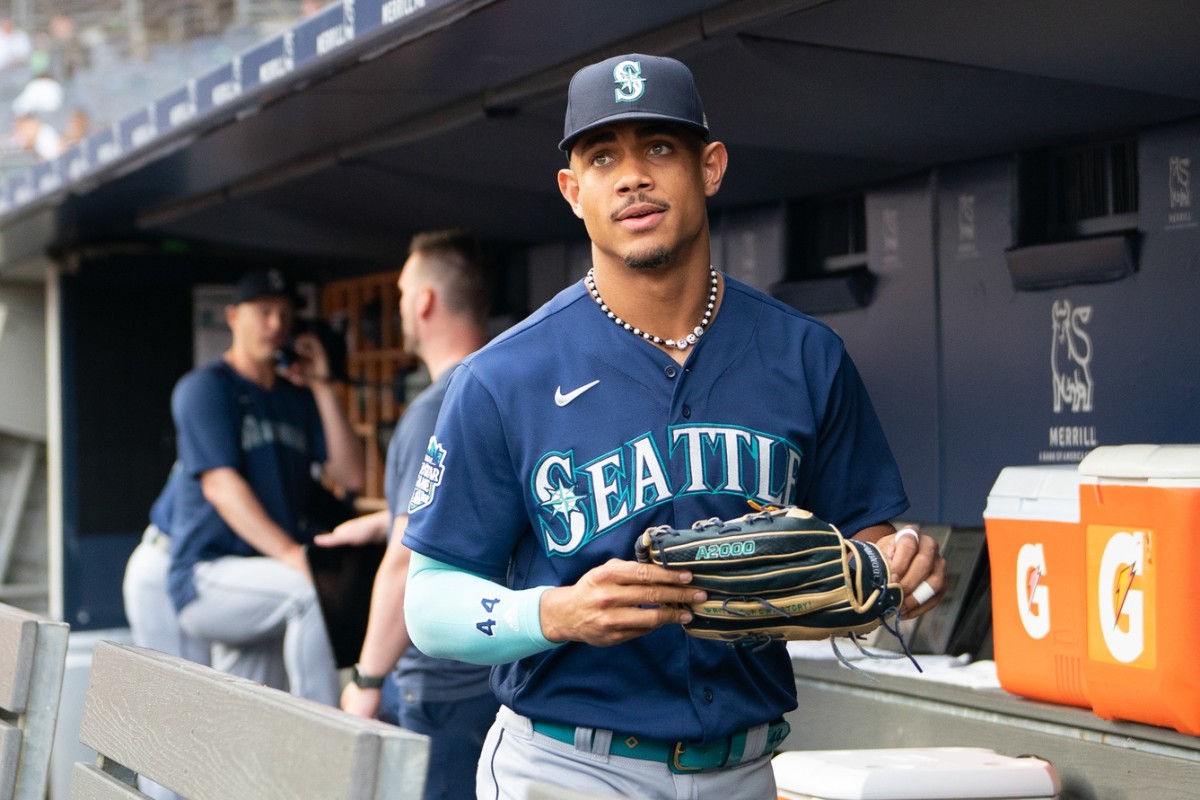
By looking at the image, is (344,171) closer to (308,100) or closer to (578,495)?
(308,100)

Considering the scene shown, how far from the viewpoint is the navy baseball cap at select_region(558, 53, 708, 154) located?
1872 millimetres

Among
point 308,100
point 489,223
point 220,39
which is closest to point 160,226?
point 489,223

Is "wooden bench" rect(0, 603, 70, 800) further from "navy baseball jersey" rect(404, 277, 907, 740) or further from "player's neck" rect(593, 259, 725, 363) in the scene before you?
"player's neck" rect(593, 259, 725, 363)

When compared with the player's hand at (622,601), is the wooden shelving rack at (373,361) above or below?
above

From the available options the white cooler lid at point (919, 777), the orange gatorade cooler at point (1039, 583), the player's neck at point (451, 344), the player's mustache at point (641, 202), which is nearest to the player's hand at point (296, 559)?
the player's neck at point (451, 344)

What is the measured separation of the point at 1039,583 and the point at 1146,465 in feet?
1.56

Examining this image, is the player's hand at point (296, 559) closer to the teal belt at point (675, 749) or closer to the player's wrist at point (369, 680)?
the player's wrist at point (369, 680)

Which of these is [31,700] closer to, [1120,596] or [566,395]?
[566,395]

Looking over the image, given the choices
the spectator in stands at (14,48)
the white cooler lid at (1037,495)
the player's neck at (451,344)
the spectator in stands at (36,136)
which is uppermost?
the spectator in stands at (14,48)

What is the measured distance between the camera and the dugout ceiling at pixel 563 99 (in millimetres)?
2805

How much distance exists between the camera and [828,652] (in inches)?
153

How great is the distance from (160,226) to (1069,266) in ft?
12.5

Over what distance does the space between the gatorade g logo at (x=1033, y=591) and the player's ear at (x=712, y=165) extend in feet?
4.77

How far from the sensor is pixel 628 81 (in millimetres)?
1882
